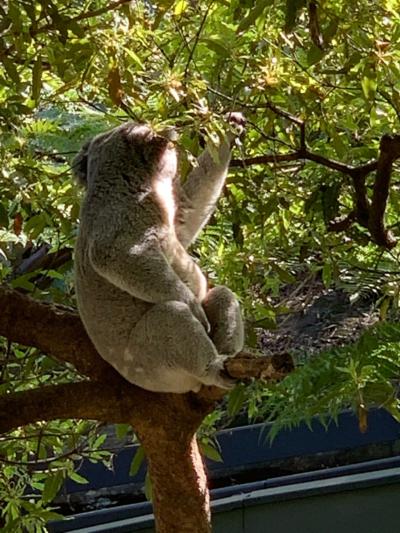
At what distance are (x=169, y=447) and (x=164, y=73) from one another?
3.25 feet

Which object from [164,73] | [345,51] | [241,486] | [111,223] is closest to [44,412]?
[111,223]

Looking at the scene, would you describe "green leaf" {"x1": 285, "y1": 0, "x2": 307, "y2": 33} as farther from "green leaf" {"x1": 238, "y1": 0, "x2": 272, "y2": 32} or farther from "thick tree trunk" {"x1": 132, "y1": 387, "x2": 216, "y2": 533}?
"thick tree trunk" {"x1": 132, "y1": 387, "x2": 216, "y2": 533}

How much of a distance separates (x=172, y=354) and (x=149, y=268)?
0.29m

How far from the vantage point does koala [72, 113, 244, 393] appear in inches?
106

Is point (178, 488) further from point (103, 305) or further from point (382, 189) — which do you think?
point (382, 189)

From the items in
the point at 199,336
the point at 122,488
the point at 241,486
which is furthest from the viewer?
the point at 122,488

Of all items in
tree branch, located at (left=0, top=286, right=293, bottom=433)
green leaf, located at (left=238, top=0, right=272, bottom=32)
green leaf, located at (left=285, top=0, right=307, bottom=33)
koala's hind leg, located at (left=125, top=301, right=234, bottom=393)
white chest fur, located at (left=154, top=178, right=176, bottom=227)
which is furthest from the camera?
white chest fur, located at (left=154, top=178, right=176, bottom=227)

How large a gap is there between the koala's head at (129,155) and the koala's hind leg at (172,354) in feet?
1.92

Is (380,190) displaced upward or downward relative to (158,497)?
upward

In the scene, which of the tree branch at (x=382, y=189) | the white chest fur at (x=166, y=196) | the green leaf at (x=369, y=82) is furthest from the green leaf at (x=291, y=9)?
the white chest fur at (x=166, y=196)

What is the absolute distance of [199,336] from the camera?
2699mm

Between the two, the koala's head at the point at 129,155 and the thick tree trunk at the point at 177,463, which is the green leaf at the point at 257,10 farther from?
the koala's head at the point at 129,155

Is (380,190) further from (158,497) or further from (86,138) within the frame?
(86,138)

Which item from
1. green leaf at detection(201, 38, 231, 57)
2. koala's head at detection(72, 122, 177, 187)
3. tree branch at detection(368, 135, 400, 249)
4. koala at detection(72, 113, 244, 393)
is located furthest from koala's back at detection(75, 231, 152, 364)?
green leaf at detection(201, 38, 231, 57)
